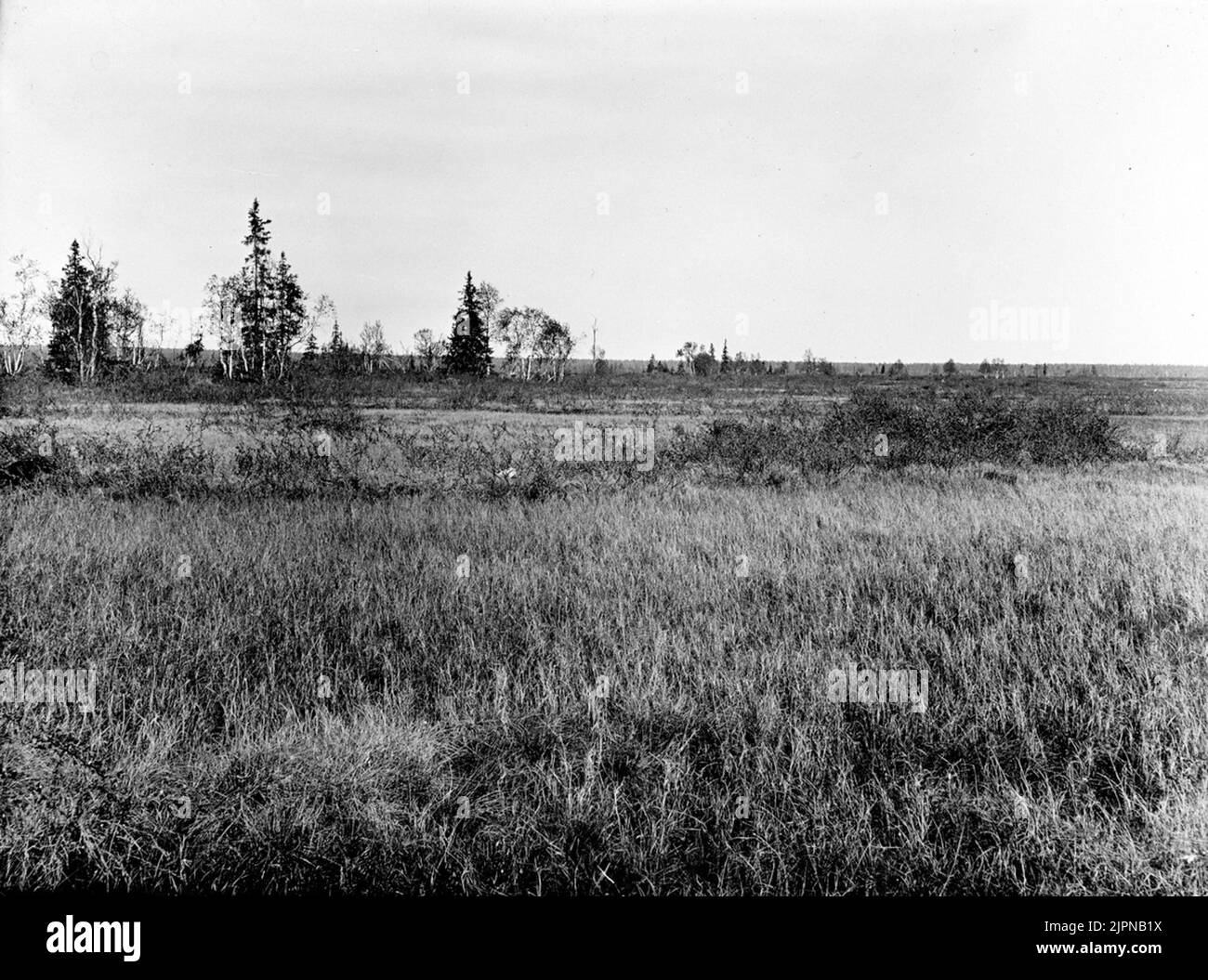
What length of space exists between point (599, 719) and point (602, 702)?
21cm

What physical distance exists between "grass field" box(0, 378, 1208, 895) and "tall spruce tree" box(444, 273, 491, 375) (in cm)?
4175

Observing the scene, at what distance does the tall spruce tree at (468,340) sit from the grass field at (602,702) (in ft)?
137

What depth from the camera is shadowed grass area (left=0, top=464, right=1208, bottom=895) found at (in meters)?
2.74

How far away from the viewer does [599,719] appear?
361cm

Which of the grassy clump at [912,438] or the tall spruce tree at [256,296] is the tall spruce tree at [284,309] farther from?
the grassy clump at [912,438]

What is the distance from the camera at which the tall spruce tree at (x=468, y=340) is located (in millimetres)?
49812

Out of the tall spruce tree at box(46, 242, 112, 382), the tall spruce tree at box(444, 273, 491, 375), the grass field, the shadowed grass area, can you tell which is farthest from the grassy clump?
the tall spruce tree at box(444, 273, 491, 375)

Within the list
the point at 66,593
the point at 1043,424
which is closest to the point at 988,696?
the point at 66,593

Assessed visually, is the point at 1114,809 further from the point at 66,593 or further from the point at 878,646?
the point at 66,593

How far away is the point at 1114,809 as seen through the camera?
9.78 feet

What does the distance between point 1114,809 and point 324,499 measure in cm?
917

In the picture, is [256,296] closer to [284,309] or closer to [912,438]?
[284,309]

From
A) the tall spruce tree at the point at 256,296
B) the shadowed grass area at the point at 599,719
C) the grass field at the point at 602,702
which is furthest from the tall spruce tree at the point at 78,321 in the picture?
the shadowed grass area at the point at 599,719

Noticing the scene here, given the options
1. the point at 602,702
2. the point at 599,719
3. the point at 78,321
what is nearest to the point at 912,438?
the point at 602,702
